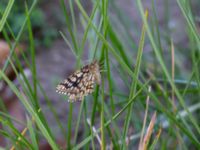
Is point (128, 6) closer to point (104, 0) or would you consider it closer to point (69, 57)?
point (69, 57)

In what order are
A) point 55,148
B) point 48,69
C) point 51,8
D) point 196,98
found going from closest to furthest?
point 55,148, point 196,98, point 48,69, point 51,8

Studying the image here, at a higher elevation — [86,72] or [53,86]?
[86,72]

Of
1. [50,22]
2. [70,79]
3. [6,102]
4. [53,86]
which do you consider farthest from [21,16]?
[70,79]

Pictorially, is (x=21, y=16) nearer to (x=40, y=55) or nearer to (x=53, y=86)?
(x=40, y=55)

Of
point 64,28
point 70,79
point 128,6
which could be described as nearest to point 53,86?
point 64,28

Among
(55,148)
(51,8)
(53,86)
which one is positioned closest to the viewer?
(55,148)

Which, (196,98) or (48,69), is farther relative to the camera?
(48,69)

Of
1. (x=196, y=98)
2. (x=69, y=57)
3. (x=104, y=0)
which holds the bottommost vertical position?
(x=196, y=98)
